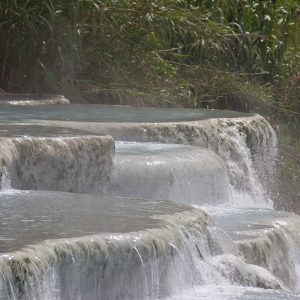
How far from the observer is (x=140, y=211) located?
25.8ft

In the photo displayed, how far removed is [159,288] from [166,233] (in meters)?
0.31

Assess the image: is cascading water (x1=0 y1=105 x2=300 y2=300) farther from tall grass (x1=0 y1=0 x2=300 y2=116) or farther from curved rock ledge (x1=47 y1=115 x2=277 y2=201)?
tall grass (x1=0 y1=0 x2=300 y2=116)

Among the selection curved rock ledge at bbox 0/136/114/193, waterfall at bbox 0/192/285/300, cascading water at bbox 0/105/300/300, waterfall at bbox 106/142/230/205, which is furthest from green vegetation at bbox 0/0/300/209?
waterfall at bbox 0/192/285/300

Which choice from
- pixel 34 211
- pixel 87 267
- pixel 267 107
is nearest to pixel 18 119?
pixel 34 211

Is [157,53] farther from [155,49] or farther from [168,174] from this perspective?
[168,174]

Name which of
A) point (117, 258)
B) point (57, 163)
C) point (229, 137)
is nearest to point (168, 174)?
point (57, 163)

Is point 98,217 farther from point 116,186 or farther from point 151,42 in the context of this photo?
point 151,42

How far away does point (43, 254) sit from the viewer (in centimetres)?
645

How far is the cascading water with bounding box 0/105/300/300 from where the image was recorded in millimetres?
6719

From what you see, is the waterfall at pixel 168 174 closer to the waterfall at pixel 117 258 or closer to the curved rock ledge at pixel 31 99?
the waterfall at pixel 117 258

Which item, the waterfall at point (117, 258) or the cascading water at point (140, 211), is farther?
the cascading water at point (140, 211)

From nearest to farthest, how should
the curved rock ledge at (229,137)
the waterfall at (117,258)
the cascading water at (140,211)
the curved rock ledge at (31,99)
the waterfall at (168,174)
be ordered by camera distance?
the waterfall at (117,258)
the cascading water at (140,211)
the waterfall at (168,174)
the curved rock ledge at (229,137)
the curved rock ledge at (31,99)

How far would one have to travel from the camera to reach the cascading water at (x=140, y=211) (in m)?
6.72

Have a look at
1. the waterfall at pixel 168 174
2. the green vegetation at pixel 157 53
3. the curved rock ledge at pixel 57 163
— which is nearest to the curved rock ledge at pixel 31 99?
the green vegetation at pixel 157 53
